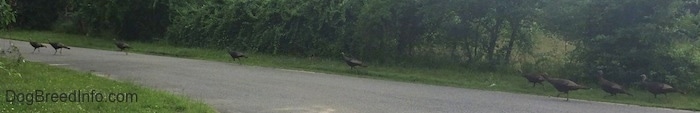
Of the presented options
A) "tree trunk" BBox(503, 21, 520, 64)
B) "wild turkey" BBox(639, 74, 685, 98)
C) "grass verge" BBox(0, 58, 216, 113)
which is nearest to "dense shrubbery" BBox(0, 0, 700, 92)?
"tree trunk" BBox(503, 21, 520, 64)

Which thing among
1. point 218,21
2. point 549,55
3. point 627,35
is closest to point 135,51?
point 218,21

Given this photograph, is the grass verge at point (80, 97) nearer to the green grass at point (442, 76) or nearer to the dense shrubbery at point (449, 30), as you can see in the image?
the dense shrubbery at point (449, 30)

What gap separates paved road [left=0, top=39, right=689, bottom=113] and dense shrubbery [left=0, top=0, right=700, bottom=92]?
10.7ft

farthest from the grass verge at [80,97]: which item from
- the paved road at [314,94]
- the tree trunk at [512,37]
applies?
the tree trunk at [512,37]

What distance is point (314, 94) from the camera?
13.6 metres

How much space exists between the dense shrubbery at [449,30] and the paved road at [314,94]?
10.7ft

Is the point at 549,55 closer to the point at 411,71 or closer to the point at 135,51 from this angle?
the point at 411,71

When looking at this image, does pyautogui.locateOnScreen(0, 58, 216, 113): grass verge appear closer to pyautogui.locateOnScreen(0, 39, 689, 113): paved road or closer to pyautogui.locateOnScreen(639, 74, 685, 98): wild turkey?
pyautogui.locateOnScreen(0, 39, 689, 113): paved road

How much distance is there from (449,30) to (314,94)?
8.31m

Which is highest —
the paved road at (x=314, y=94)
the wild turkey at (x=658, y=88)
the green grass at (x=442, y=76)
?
the wild turkey at (x=658, y=88)

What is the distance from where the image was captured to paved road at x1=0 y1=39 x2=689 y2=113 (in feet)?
39.1

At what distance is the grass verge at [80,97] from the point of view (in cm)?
932

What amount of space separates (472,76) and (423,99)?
19.5 ft

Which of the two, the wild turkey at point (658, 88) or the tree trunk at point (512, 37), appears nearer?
the wild turkey at point (658, 88)
